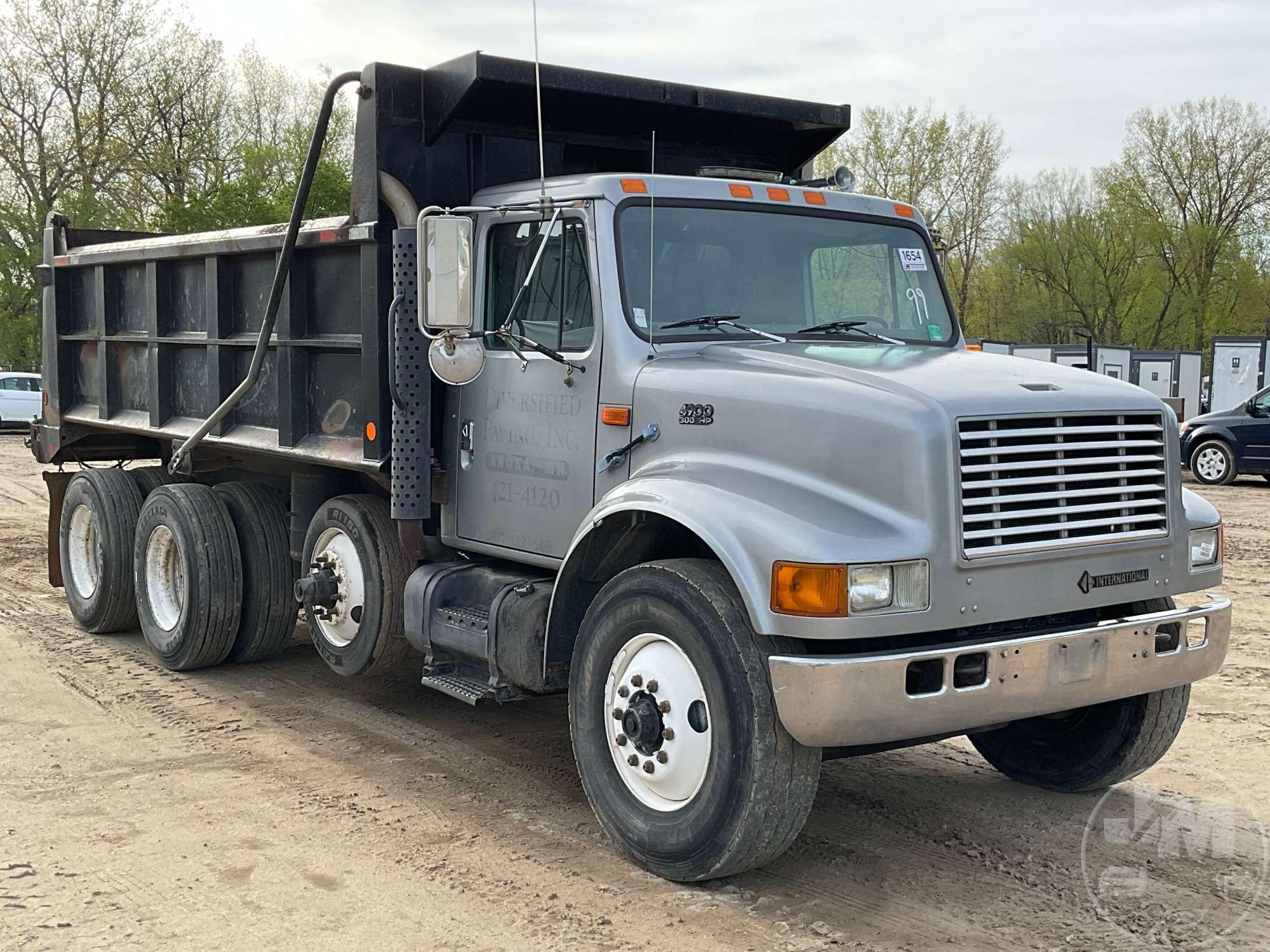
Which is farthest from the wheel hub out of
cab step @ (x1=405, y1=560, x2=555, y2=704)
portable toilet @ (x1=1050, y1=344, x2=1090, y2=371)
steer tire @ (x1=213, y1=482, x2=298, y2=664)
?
portable toilet @ (x1=1050, y1=344, x2=1090, y2=371)

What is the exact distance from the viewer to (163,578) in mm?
8578

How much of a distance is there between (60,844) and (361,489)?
8.48ft

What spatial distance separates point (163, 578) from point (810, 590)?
18.4 ft

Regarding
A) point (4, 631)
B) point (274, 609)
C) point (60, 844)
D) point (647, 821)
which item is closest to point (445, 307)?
point (647, 821)

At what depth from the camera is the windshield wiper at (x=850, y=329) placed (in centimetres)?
572

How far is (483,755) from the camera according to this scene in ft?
20.8

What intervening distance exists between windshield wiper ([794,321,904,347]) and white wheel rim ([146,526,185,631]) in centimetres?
456

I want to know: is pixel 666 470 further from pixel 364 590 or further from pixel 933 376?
pixel 364 590

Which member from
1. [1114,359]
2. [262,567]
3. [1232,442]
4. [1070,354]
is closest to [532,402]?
[262,567]

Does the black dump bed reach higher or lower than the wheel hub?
higher

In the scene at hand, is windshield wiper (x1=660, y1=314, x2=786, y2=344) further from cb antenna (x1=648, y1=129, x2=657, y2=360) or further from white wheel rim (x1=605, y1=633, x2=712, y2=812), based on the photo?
white wheel rim (x1=605, y1=633, x2=712, y2=812)

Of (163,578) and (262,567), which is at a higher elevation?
(262,567)

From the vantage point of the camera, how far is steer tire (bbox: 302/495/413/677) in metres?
6.63

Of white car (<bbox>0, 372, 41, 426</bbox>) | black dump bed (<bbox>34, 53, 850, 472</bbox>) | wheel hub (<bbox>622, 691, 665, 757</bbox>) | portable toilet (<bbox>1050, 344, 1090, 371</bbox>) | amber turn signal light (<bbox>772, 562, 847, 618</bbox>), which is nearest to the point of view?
amber turn signal light (<bbox>772, 562, 847, 618</bbox>)
